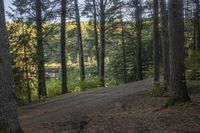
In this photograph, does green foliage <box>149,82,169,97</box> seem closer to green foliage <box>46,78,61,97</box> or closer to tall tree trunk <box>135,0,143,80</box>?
green foliage <box>46,78,61,97</box>

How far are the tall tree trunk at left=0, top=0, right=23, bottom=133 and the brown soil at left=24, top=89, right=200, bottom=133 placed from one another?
1.77 m

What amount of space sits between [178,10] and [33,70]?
43.2 ft

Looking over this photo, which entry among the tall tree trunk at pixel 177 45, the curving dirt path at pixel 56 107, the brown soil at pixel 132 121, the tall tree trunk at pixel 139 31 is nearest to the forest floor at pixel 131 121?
the brown soil at pixel 132 121

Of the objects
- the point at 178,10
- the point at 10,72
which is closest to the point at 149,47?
the point at 178,10

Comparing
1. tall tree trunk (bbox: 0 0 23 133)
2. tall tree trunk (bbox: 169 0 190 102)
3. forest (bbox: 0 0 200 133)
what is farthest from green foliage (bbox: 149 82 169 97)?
tall tree trunk (bbox: 0 0 23 133)

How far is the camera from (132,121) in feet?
30.5

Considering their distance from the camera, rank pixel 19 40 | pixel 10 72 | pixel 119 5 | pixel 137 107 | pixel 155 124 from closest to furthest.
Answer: pixel 10 72, pixel 155 124, pixel 137 107, pixel 19 40, pixel 119 5

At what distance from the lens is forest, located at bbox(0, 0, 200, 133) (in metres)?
10.3

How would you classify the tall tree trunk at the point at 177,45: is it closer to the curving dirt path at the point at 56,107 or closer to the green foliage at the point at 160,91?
the green foliage at the point at 160,91

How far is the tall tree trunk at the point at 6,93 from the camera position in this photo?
7516 mm

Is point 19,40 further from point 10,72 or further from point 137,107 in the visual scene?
point 10,72

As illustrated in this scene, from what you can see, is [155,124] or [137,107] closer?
[155,124]

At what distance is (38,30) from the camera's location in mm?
22453

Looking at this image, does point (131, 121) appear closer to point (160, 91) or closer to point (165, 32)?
point (160, 91)
